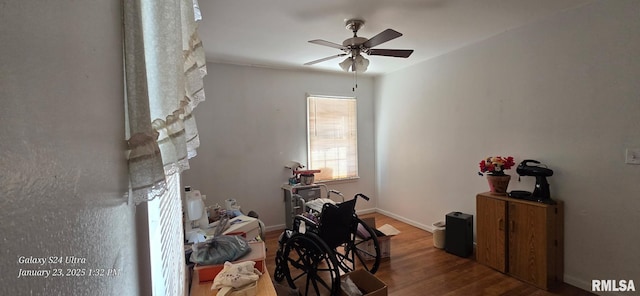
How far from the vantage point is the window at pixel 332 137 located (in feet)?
13.6

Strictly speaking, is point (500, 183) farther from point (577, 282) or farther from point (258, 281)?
point (258, 281)

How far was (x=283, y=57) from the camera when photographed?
342 cm

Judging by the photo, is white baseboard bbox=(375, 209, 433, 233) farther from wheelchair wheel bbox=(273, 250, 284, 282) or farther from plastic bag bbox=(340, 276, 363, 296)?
wheelchair wheel bbox=(273, 250, 284, 282)

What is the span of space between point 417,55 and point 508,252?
245 cm

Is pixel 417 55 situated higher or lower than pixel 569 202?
higher

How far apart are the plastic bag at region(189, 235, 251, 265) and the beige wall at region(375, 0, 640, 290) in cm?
272

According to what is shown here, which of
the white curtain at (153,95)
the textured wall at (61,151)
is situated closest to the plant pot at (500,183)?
the white curtain at (153,95)

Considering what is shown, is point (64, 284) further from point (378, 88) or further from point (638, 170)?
point (378, 88)

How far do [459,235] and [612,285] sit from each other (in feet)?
Answer: 3.76

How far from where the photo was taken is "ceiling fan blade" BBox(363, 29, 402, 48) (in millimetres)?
1983

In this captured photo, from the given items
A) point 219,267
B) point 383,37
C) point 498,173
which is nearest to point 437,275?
point 498,173

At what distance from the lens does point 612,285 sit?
2109 millimetres

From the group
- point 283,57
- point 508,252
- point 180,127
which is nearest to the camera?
point 180,127

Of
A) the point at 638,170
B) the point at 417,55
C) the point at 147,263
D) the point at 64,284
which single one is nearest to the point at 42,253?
the point at 64,284
